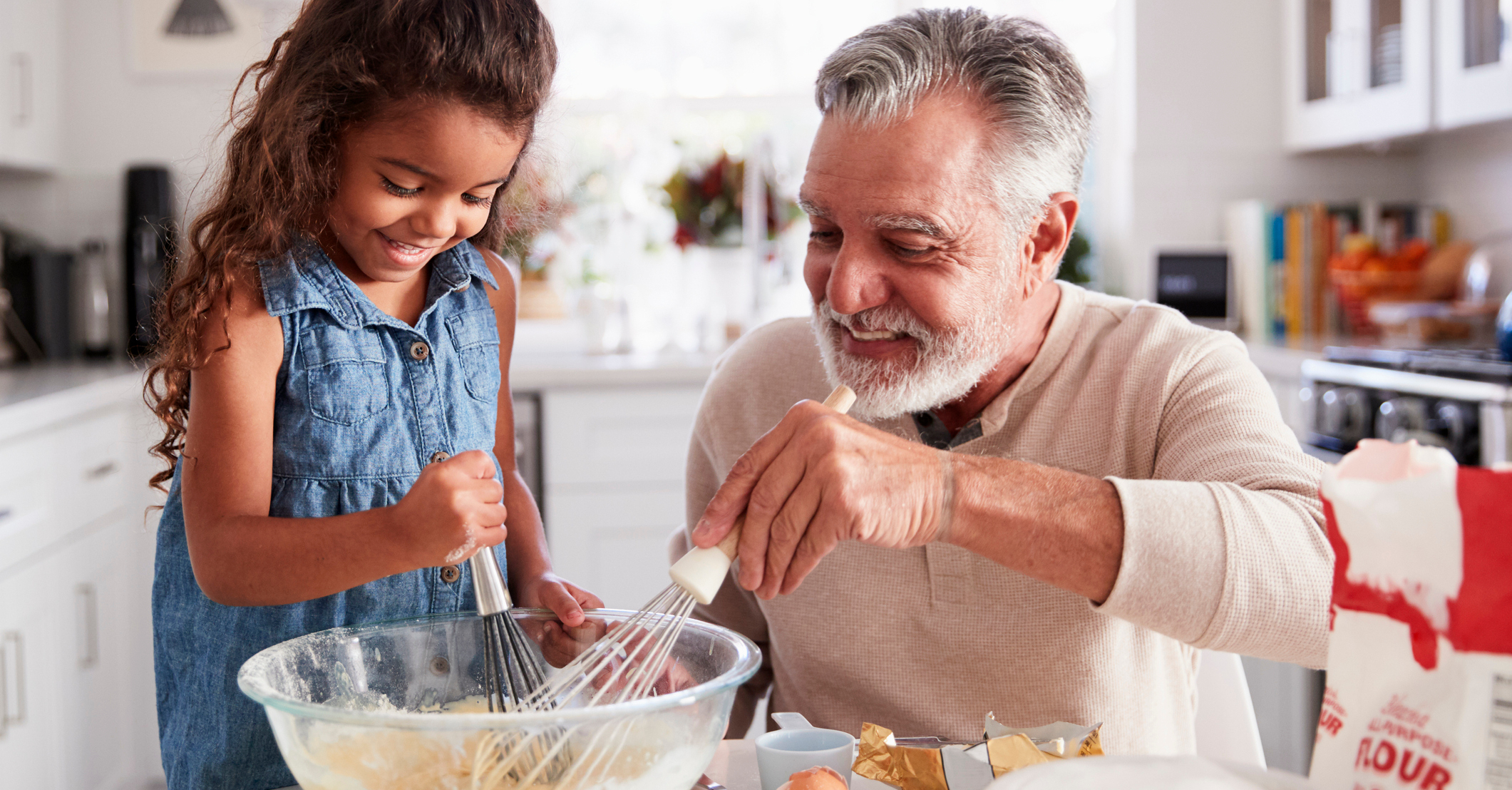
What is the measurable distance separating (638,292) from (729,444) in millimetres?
2167

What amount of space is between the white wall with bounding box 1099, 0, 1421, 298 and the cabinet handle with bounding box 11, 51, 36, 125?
9.13ft

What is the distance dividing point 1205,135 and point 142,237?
2.77 meters

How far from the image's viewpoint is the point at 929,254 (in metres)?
1.06

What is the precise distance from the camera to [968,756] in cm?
70

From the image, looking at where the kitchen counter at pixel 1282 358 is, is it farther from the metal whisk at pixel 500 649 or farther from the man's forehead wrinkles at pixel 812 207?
the metal whisk at pixel 500 649

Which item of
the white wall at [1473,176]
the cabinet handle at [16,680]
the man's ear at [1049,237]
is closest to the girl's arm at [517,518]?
the man's ear at [1049,237]

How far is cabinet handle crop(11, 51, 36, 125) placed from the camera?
286 cm

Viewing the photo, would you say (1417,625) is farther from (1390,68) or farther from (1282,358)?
(1390,68)

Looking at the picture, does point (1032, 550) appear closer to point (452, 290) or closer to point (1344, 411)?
point (452, 290)

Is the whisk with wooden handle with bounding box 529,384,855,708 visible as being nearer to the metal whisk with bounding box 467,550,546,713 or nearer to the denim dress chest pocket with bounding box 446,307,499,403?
the metal whisk with bounding box 467,550,546,713

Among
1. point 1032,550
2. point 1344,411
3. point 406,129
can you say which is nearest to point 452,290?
point 406,129

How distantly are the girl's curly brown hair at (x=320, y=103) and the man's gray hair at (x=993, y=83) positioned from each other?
0.29 meters

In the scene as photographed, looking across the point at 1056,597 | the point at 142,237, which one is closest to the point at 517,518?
the point at 1056,597

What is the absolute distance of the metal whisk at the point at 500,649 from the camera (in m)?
0.74
